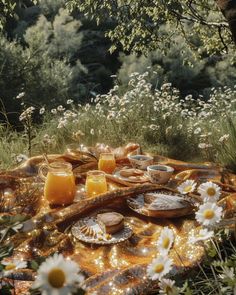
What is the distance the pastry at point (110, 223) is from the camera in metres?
2.04

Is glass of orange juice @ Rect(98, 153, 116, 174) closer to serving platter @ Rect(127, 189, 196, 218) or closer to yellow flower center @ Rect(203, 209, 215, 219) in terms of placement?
serving platter @ Rect(127, 189, 196, 218)

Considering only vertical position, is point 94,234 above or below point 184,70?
above

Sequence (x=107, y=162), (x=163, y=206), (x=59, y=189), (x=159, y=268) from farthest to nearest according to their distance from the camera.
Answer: (x=107, y=162) → (x=59, y=189) → (x=163, y=206) → (x=159, y=268)

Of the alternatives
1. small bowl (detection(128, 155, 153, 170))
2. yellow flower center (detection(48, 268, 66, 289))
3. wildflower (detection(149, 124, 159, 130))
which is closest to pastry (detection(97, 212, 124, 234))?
small bowl (detection(128, 155, 153, 170))

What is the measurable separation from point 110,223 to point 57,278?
43.2 inches

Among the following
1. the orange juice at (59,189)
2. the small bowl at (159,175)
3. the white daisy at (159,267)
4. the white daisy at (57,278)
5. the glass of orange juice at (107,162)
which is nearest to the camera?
the white daisy at (57,278)

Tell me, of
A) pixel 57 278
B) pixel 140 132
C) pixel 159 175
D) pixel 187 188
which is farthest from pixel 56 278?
pixel 140 132

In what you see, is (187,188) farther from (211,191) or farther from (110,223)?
(110,223)

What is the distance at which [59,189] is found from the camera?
234 centimetres

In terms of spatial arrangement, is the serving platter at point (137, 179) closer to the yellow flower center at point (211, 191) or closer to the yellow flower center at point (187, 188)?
the yellow flower center at point (187, 188)

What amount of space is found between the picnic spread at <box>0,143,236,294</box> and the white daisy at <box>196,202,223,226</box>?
0.27 meters

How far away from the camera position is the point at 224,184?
2742mm

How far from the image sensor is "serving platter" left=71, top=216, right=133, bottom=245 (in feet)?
6.61

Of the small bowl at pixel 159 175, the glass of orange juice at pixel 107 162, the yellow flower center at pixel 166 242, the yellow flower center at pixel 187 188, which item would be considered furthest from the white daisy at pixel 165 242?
the glass of orange juice at pixel 107 162
